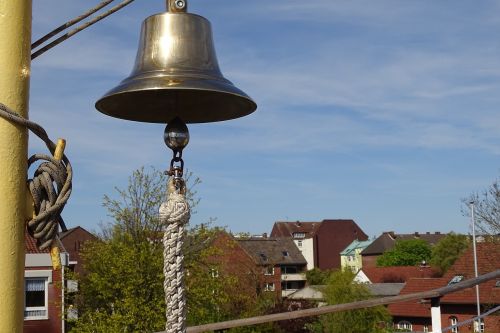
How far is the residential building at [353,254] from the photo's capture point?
3172 inches

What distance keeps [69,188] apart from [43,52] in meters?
0.45

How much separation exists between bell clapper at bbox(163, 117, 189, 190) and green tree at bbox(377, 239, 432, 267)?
76025 millimetres

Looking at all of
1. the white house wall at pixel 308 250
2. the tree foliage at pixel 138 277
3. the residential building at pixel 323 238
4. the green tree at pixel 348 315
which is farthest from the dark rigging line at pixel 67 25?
the white house wall at pixel 308 250

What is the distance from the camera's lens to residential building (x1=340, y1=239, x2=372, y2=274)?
80562 mm

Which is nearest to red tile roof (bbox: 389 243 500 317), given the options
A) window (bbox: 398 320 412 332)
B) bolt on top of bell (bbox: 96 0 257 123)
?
window (bbox: 398 320 412 332)

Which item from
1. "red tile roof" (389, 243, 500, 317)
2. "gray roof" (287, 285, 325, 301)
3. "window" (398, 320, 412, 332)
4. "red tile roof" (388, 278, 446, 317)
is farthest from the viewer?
"gray roof" (287, 285, 325, 301)

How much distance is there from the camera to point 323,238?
7844 cm

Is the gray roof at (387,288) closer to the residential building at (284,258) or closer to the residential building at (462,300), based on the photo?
the residential building at (462,300)

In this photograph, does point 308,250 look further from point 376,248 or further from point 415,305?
point 415,305

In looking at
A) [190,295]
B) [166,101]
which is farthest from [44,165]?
[190,295]

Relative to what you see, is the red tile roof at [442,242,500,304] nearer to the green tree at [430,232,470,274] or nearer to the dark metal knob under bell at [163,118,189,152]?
the dark metal knob under bell at [163,118,189,152]

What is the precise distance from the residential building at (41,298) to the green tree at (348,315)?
55.4 ft

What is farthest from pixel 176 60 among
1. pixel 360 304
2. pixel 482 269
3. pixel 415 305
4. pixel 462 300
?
pixel 415 305

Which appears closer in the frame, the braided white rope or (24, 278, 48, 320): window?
the braided white rope
